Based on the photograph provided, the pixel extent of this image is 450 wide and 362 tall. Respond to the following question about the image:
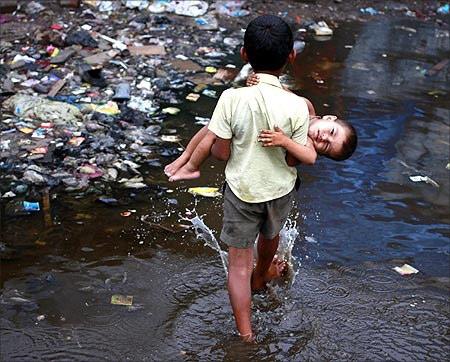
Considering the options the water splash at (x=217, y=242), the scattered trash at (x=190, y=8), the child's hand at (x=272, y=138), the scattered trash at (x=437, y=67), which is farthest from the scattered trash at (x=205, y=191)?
the scattered trash at (x=190, y=8)

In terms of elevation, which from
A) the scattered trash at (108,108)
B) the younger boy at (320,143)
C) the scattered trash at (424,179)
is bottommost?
the scattered trash at (424,179)

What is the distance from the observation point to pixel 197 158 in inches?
93.8

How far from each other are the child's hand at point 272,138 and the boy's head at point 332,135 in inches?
11.4

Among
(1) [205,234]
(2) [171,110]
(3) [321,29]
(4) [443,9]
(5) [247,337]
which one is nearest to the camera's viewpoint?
(5) [247,337]

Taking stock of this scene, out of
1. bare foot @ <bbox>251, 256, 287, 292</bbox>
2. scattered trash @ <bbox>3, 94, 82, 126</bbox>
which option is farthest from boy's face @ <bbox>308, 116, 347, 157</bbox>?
scattered trash @ <bbox>3, 94, 82, 126</bbox>

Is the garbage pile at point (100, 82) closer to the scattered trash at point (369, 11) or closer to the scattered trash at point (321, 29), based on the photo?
the scattered trash at point (321, 29)

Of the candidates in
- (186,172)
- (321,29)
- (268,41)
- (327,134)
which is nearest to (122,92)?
(186,172)

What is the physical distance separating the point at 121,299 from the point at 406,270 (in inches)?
61.5

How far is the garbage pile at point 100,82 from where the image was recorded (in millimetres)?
4188

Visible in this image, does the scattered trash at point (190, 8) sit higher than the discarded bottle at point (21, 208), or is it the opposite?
the discarded bottle at point (21, 208)

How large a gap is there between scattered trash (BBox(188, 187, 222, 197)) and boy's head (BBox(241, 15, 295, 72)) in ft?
6.03

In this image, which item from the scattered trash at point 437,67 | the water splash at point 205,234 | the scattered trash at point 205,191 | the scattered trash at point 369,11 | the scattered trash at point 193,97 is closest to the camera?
the water splash at point 205,234

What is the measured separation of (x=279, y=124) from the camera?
226 centimetres

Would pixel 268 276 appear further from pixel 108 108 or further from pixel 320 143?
pixel 108 108
